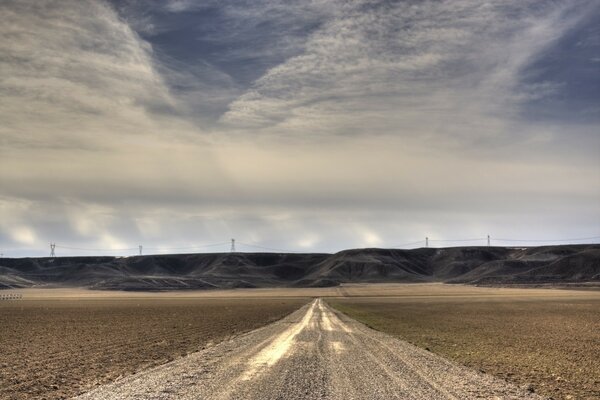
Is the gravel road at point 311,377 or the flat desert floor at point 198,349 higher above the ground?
the gravel road at point 311,377

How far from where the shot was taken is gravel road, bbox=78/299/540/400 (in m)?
17.1

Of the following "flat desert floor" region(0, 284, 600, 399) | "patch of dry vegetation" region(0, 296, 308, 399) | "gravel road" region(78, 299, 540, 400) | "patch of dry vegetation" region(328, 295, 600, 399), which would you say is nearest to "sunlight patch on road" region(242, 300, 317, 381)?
"gravel road" region(78, 299, 540, 400)

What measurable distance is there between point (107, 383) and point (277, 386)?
627 centimetres

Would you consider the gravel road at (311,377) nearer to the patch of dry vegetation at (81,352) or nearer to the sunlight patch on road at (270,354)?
the sunlight patch on road at (270,354)

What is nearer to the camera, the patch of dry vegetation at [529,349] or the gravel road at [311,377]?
the gravel road at [311,377]

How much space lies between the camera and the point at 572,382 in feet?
64.9

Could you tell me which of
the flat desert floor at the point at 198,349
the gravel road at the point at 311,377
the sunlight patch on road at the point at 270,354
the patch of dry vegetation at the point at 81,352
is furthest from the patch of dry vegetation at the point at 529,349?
the patch of dry vegetation at the point at 81,352

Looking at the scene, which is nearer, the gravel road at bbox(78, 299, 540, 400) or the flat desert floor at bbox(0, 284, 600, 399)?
the gravel road at bbox(78, 299, 540, 400)

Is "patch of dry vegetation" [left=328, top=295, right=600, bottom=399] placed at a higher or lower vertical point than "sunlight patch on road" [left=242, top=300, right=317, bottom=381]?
lower

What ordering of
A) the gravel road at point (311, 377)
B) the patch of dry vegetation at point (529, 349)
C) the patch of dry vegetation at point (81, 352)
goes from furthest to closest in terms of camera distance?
1. the patch of dry vegetation at point (529, 349)
2. the patch of dry vegetation at point (81, 352)
3. the gravel road at point (311, 377)

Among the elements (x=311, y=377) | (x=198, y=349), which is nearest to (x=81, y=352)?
(x=198, y=349)

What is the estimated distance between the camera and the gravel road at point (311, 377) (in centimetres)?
1712

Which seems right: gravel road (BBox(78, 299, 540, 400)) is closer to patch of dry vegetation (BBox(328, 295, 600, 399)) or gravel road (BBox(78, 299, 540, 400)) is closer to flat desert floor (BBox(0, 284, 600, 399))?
flat desert floor (BBox(0, 284, 600, 399))

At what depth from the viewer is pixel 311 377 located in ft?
65.3
